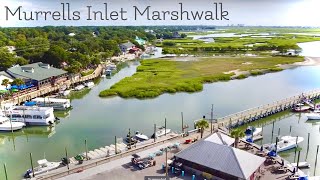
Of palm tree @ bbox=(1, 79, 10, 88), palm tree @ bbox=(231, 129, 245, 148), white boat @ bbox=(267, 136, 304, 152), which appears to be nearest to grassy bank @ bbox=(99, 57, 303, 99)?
palm tree @ bbox=(1, 79, 10, 88)

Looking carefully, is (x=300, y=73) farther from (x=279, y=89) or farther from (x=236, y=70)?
(x=279, y=89)

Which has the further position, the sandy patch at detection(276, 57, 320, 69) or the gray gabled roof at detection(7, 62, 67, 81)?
the sandy patch at detection(276, 57, 320, 69)

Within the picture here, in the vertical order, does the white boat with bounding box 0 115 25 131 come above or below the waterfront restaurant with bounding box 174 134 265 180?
below

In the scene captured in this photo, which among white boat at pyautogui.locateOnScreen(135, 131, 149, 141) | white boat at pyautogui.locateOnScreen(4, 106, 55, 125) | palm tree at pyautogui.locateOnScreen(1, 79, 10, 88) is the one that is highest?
palm tree at pyautogui.locateOnScreen(1, 79, 10, 88)

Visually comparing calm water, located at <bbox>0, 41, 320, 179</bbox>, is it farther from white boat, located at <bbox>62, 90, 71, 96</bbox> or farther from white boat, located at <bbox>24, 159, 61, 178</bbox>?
white boat, located at <bbox>62, 90, 71, 96</bbox>

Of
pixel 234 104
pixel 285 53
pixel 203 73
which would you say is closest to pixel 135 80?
pixel 203 73

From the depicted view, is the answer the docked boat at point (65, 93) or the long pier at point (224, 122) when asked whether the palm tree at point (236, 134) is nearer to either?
the long pier at point (224, 122)
